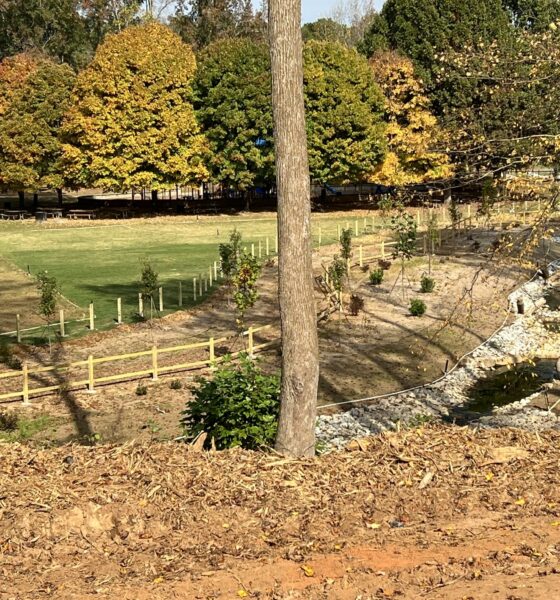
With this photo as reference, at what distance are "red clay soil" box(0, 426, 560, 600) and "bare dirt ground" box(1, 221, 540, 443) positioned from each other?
2.83 metres

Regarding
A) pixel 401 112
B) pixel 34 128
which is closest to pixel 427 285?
pixel 401 112

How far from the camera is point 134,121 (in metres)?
59.6

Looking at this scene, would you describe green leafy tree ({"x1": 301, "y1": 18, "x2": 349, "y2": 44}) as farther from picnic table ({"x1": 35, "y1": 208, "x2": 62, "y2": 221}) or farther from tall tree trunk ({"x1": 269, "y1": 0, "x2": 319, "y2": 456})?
tall tree trunk ({"x1": 269, "y1": 0, "x2": 319, "y2": 456})

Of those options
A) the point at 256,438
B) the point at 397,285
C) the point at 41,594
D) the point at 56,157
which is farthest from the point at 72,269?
the point at 41,594

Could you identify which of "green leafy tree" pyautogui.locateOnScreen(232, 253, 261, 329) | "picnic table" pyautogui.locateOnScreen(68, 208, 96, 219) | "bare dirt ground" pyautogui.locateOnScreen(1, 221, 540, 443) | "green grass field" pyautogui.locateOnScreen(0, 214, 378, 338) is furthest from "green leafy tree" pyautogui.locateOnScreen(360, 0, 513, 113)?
"green leafy tree" pyautogui.locateOnScreen(232, 253, 261, 329)

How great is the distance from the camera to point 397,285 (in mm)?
32688

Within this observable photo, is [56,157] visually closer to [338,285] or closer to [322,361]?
[338,285]

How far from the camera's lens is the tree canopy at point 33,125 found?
60406 millimetres

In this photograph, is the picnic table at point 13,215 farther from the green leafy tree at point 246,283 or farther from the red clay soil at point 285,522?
the red clay soil at point 285,522

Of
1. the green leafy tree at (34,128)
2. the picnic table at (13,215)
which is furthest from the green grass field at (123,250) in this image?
the green leafy tree at (34,128)

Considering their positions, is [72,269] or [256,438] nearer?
[256,438]

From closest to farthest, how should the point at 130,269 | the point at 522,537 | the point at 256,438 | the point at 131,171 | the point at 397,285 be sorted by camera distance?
the point at 522,537
the point at 256,438
the point at 397,285
the point at 130,269
the point at 131,171

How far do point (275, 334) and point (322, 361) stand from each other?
11.1ft

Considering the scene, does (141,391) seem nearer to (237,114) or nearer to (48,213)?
(237,114)
